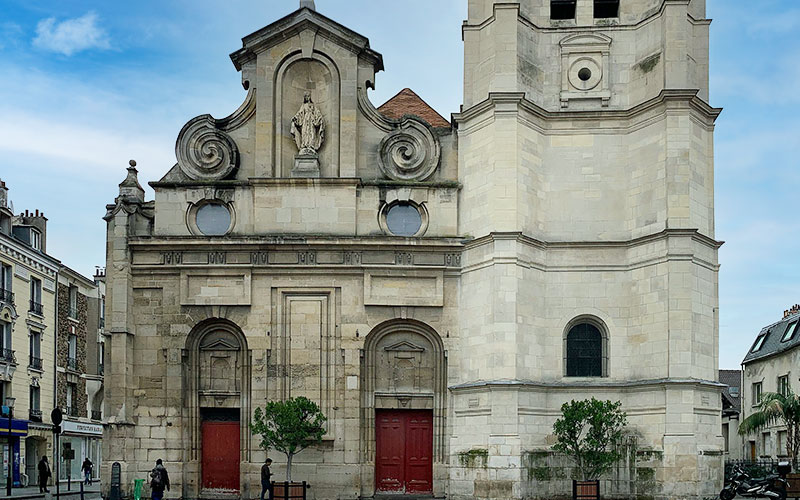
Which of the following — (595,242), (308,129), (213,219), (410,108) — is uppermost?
(410,108)

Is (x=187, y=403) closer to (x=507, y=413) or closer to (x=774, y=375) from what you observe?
(x=507, y=413)

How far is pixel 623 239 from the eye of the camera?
28328mm

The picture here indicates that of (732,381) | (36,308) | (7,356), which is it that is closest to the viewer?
(7,356)

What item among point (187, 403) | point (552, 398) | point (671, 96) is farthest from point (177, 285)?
point (671, 96)

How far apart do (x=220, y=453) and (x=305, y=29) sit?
1290cm

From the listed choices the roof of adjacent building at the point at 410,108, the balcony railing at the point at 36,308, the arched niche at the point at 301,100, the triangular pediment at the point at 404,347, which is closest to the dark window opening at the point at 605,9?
the roof of adjacent building at the point at 410,108

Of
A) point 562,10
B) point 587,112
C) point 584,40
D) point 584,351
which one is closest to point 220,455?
point 584,351

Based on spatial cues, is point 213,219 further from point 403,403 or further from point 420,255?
point 403,403

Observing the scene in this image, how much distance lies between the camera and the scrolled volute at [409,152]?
29766 millimetres

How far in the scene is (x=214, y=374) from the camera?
29391 mm

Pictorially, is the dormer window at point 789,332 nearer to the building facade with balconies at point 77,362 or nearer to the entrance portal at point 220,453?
the entrance portal at point 220,453

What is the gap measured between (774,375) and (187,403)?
2921cm

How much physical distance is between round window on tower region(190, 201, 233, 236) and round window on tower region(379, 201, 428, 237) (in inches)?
183

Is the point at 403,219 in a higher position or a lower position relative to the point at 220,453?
higher
